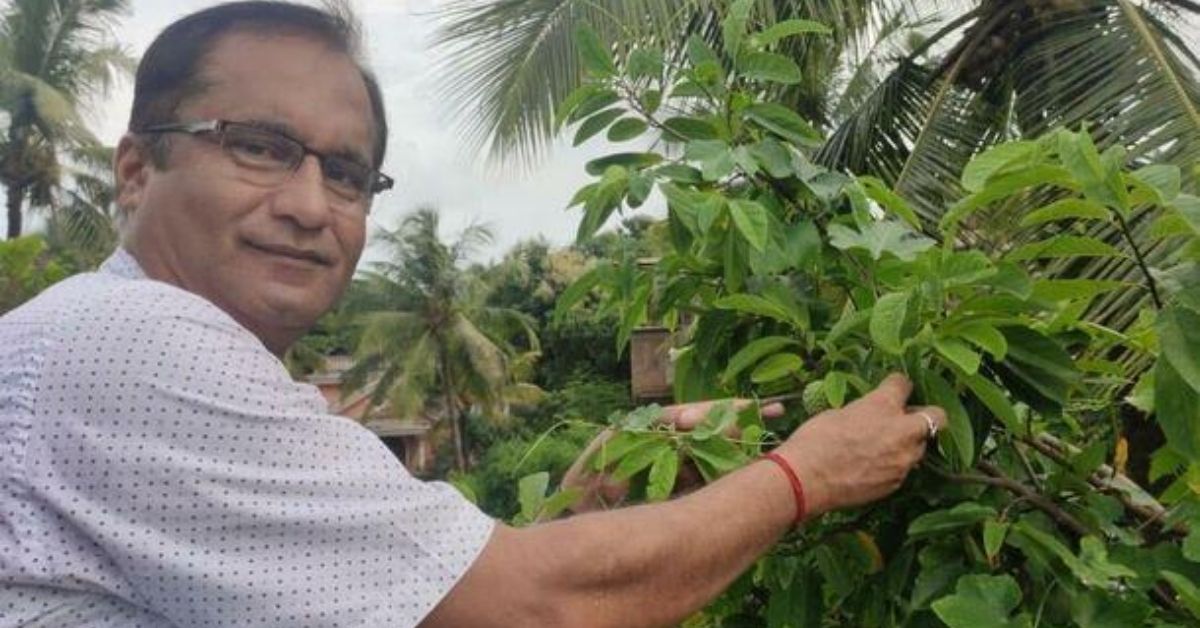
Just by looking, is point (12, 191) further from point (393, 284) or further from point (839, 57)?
point (839, 57)

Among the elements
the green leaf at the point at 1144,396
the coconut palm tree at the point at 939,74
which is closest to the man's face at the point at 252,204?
the green leaf at the point at 1144,396

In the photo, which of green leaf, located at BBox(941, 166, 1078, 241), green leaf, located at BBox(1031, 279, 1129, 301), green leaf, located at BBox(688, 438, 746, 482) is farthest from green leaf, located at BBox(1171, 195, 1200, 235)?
green leaf, located at BBox(688, 438, 746, 482)

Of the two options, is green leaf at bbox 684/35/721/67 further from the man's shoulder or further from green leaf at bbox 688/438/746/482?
the man's shoulder

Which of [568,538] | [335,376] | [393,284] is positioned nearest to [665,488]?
[568,538]

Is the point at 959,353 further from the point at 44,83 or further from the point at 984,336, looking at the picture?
the point at 44,83

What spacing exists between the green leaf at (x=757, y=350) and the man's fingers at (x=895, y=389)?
14 cm

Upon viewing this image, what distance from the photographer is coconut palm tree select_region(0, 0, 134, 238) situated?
73.7 ft

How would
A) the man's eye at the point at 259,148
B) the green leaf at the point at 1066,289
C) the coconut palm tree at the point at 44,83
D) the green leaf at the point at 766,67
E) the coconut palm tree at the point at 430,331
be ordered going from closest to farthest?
1. the man's eye at the point at 259,148
2. the green leaf at the point at 1066,289
3. the green leaf at the point at 766,67
4. the coconut palm tree at the point at 44,83
5. the coconut palm tree at the point at 430,331

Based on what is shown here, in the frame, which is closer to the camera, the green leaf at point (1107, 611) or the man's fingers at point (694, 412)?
the green leaf at point (1107, 611)

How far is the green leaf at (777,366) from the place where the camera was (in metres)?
1.61

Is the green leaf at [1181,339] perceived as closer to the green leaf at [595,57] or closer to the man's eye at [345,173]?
the green leaf at [595,57]

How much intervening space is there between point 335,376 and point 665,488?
3249 cm

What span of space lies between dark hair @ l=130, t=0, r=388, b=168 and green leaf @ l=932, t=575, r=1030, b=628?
Answer: 930mm

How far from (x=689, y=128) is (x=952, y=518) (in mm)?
591
